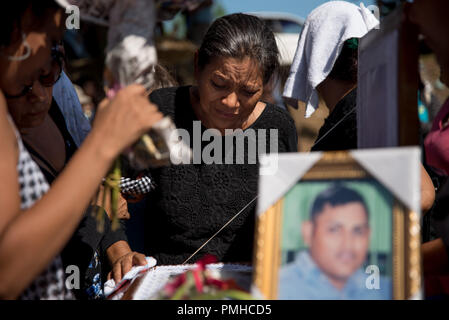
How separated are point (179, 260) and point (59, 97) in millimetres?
756

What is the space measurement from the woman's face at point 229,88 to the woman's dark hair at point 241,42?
0.03m

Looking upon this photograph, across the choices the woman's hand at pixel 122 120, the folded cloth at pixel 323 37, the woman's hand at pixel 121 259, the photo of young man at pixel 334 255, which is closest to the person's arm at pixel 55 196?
the woman's hand at pixel 122 120

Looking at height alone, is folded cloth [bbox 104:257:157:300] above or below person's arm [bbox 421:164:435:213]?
below

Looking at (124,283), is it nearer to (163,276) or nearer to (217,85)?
(163,276)

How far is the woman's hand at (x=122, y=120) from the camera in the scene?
39.1 inches

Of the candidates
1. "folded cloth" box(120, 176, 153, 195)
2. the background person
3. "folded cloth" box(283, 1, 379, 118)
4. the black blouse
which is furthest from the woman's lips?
the background person

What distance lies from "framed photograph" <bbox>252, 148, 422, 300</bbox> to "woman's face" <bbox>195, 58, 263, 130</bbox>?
903mm

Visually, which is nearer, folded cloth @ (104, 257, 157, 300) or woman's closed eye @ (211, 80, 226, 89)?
folded cloth @ (104, 257, 157, 300)

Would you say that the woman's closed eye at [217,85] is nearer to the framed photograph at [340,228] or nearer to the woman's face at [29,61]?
the woman's face at [29,61]

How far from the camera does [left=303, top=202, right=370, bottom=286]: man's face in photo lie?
38.9 inches

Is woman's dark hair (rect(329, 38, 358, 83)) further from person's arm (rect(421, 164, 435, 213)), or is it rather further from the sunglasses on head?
the sunglasses on head

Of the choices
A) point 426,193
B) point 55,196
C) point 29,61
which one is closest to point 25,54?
point 29,61

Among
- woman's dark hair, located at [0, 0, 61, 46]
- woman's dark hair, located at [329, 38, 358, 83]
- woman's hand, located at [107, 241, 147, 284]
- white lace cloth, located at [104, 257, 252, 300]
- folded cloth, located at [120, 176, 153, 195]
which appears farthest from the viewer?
woman's dark hair, located at [329, 38, 358, 83]
